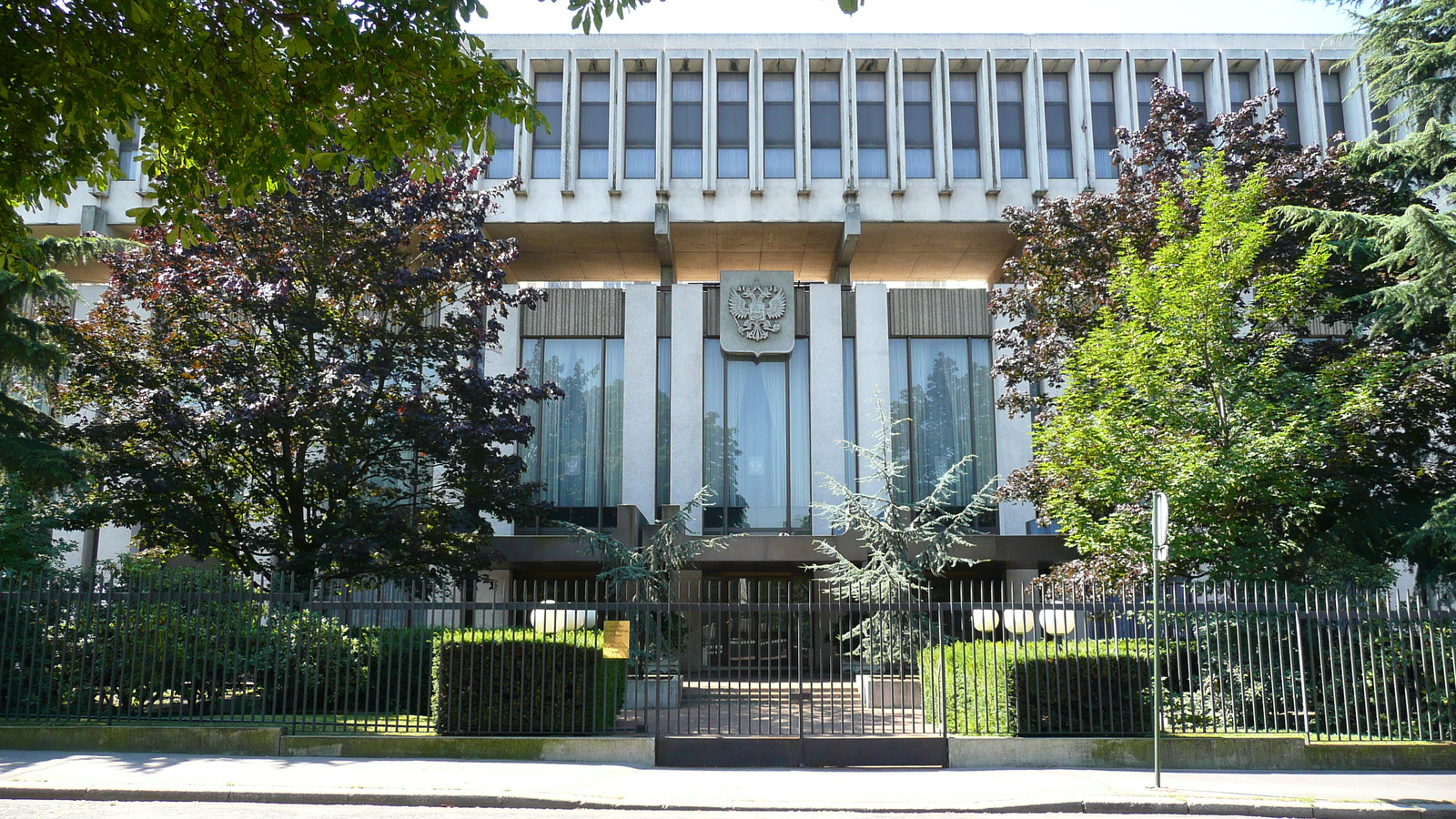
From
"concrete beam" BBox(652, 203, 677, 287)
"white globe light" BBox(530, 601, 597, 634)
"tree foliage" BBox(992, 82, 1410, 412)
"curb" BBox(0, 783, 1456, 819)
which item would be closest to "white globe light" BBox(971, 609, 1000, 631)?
"curb" BBox(0, 783, 1456, 819)

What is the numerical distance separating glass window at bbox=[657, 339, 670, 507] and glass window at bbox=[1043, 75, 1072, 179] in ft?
38.8

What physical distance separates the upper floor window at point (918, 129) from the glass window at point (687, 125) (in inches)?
230

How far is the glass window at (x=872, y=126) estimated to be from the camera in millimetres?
29531

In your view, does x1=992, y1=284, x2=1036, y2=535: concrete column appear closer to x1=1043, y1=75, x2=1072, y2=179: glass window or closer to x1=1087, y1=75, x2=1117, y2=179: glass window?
x1=1043, y1=75, x2=1072, y2=179: glass window

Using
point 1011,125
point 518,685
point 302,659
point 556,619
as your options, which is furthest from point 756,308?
point 518,685

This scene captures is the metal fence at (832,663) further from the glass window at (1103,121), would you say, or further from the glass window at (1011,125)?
the glass window at (1103,121)

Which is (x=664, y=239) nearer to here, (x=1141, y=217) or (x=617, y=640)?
(x=1141, y=217)

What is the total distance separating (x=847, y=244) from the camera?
94.8 ft

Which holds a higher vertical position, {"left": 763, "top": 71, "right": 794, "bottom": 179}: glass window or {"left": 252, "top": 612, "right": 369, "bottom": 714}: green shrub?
{"left": 763, "top": 71, "right": 794, "bottom": 179}: glass window

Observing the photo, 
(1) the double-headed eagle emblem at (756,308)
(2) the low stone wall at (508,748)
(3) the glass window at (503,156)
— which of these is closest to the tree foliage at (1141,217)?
(1) the double-headed eagle emblem at (756,308)

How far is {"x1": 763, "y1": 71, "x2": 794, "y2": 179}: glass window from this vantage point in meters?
29.7

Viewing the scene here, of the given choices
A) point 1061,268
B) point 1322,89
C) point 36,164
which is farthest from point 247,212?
point 1322,89

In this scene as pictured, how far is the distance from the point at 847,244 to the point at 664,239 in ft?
16.5

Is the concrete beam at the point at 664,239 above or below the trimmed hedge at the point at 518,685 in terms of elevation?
above
